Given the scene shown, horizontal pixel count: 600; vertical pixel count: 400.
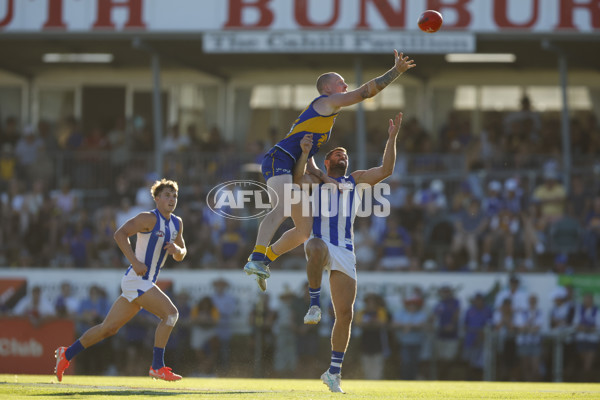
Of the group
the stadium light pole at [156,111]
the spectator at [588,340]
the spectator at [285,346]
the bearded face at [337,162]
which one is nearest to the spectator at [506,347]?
the spectator at [588,340]

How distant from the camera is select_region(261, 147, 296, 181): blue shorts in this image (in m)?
10.6

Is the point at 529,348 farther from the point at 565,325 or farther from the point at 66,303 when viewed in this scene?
the point at 66,303

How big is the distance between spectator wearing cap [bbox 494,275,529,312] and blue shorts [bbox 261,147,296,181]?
28.8 feet

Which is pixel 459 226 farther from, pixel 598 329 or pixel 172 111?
pixel 172 111

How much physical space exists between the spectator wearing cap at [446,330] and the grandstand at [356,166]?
0.22 ft

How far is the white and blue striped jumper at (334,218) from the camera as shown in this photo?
10508mm

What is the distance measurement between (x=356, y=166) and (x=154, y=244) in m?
10.2

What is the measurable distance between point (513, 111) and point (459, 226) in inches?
262

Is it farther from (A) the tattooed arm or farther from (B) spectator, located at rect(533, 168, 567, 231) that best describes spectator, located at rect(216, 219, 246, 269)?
(A) the tattooed arm

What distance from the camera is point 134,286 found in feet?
36.3

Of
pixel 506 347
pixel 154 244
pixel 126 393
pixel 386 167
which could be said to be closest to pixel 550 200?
pixel 506 347

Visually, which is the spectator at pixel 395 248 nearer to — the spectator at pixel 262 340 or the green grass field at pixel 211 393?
the spectator at pixel 262 340

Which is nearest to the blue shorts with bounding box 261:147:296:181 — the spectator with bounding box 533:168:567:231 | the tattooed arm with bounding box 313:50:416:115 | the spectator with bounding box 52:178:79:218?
the tattooed arm with bounding box 313:50:416:115

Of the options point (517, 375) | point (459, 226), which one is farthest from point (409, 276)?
point (517, 375)
